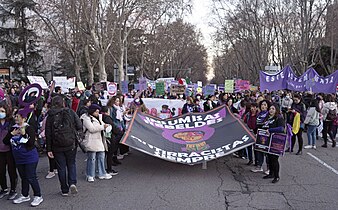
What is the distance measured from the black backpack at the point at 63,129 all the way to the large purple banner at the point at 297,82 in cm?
950

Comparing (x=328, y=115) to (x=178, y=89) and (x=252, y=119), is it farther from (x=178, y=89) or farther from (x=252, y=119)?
(x=178, y=89)

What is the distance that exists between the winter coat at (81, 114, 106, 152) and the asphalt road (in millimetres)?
715

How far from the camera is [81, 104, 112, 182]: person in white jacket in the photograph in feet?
21.3

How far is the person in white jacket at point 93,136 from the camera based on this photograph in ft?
21.3

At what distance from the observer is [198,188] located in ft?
21.3

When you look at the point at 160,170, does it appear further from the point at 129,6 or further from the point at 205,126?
the point at 129,6

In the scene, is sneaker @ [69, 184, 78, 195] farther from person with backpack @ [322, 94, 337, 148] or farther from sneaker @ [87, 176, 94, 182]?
person with backpack @ [322, 94, 337, 148]

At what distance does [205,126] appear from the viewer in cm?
862

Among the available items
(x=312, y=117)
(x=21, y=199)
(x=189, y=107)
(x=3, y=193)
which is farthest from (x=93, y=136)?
(x=312, y=117)

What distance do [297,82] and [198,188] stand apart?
958 centimetres

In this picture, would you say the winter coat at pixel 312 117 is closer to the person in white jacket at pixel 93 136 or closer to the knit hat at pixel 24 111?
the person in white jacket at pixel 93 136

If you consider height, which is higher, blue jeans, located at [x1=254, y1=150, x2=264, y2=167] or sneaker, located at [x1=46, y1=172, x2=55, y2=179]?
blue jeans, located at [x1=254, y1=150, x2=264, y2=167]

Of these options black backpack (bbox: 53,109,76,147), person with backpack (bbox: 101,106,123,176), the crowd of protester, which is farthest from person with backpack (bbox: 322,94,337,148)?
black backpack (bbox: 53,109,76,147)

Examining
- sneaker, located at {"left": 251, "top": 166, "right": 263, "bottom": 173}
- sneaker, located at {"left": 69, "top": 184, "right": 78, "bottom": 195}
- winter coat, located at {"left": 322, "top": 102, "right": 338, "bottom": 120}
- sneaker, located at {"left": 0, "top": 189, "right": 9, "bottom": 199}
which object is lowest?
sneaker, located at {"left": 251, "top": 166, "right": 263, "bottom": 173}
